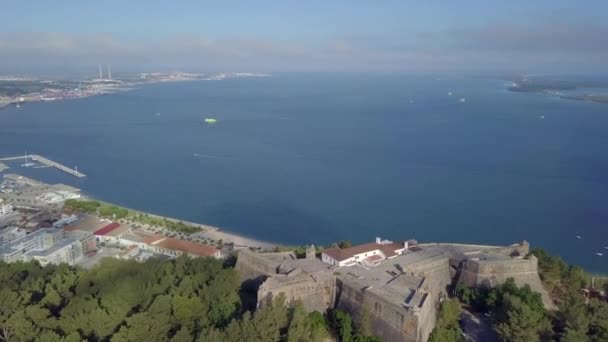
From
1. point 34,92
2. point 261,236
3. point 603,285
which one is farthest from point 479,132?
point 34,92

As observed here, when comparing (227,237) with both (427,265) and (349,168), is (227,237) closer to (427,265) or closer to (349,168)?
(427,265)

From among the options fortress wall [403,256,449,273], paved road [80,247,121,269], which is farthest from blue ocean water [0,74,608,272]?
fortress wall [403,256,449,273]

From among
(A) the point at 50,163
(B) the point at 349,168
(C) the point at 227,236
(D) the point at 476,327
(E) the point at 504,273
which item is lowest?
(C) the point at 227,236

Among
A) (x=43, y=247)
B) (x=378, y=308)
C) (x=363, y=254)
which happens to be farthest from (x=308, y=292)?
(x=43, y=247)

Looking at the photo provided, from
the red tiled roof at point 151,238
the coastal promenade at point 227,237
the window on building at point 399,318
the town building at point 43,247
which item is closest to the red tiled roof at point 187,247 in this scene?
the red tiled roof at point 151,238

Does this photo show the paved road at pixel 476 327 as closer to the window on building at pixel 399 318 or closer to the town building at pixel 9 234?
the window on building at pixel 399 318

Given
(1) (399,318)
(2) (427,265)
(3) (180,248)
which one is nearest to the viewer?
(1) (399,318)

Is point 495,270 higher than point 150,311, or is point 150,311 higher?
point 495,270
